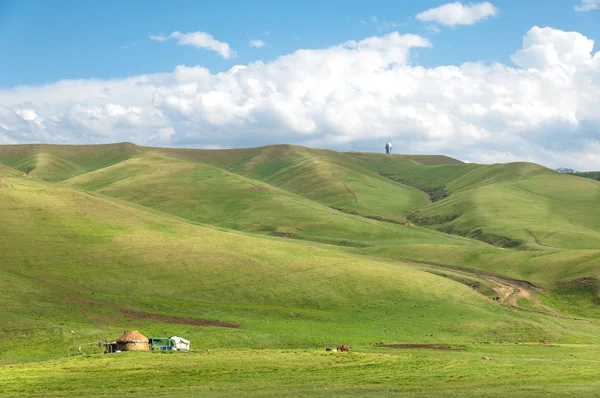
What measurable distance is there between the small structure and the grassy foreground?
4.14 metres

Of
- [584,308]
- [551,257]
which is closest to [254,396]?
[584,308]

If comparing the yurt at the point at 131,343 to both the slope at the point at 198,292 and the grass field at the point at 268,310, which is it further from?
the slope at the point at 198,292

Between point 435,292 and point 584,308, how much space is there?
28.0 m

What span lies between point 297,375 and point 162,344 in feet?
70.8

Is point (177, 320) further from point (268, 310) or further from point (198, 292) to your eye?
point (198, 292)

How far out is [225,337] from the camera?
259 ft

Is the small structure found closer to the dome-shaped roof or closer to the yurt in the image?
the yurt

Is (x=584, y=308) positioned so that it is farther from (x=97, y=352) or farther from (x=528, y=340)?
(x=97, y=352)

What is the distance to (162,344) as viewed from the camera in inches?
2768

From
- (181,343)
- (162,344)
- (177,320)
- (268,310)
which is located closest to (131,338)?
(162,344)

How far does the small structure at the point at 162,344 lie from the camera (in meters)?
69.9

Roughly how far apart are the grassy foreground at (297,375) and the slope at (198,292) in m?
14.0

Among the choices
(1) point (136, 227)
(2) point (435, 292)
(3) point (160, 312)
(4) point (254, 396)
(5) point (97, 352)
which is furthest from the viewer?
(1) point (136, 227)

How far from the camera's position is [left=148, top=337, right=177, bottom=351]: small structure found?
69875 millimetres
